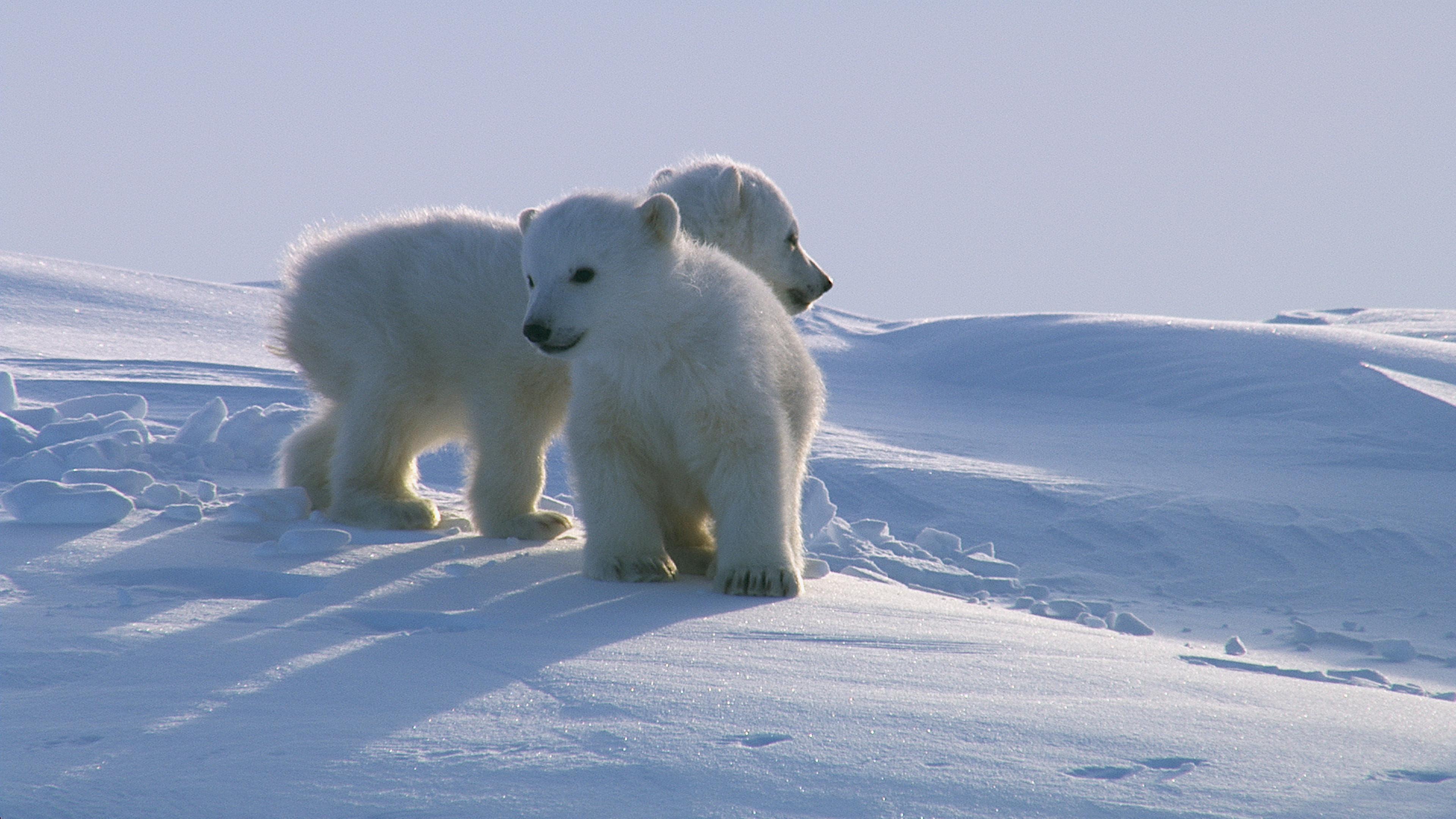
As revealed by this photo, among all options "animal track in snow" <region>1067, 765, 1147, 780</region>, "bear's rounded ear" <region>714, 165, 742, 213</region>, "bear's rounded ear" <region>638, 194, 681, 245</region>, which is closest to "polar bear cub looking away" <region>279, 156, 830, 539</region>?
"bear's rounded ear" <region>714, 165, 742, 213</region>

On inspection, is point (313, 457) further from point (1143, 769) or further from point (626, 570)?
point (1143, 769)

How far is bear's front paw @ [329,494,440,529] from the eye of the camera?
4.14 metres

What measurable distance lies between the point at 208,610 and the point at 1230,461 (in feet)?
25.8

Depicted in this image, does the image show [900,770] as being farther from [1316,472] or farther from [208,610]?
[1316,472]

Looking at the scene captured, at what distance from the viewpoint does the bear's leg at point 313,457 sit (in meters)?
4.71

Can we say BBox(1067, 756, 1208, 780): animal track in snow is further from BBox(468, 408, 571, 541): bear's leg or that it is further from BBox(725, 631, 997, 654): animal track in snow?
BBox(468, 408, 571, 541): bear's leg

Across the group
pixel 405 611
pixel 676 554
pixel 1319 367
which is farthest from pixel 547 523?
pixel 1319 367

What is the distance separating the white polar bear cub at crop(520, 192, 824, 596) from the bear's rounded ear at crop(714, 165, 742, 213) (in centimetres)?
80

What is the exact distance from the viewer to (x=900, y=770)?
1725 mm

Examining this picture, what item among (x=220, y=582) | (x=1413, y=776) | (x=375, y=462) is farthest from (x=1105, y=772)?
(x=375, y=462)

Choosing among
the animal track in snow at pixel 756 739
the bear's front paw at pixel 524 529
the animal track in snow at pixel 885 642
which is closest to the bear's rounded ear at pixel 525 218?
the bear's front paw at pixel 524 529

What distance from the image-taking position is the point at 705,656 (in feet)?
7.97

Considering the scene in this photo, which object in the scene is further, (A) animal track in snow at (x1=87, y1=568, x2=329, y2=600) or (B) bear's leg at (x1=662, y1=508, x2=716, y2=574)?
(B) bear's leg at (x1=662, y1=508, x2=716, y2=574)

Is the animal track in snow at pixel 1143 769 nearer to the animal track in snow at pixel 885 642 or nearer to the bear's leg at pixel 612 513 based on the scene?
the animal track in snow at pixel 885 642
